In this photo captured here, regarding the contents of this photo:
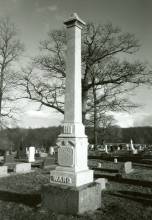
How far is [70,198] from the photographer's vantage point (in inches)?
227

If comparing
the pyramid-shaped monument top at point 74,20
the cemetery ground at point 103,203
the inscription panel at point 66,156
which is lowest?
the cemetery ground at point 103,203

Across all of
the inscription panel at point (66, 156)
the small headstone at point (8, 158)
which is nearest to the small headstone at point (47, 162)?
the small headstone at point (8, 158)

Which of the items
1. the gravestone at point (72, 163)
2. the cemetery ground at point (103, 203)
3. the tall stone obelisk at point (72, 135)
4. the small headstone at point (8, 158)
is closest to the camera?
the cemetery ground at point (103, 203)

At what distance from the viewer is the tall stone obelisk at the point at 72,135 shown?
6262mm

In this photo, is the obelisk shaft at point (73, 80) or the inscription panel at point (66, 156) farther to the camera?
the obelisk shaft at point (73, 80)

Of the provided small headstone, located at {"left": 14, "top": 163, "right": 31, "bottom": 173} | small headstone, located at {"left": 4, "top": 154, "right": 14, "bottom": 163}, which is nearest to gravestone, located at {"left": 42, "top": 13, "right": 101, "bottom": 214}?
small headstone, located at {"left": 14, "top": 163, "right": 31, "bottom": 173}

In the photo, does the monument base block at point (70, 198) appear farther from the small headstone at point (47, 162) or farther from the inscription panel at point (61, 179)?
the small headstone at point (47, 162)

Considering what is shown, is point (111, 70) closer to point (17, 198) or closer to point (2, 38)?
point (2, 38)

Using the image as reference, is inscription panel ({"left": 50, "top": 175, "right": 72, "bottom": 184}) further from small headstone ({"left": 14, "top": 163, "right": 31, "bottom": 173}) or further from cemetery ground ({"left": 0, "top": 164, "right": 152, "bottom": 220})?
small headstone ({"left": 14, "top": 163, "right": 31, "bottom": 173})

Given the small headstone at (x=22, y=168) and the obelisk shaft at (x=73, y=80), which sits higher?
the obelisk shaft at (x=73, y=80)

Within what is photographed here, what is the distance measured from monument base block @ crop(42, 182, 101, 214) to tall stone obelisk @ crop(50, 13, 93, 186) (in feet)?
0.93

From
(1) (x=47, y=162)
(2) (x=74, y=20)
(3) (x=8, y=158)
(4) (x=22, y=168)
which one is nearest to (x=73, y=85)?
(2) (x=74, y=20)

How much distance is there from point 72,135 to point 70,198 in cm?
157

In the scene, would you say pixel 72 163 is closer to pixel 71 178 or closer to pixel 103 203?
pixel 71 178
